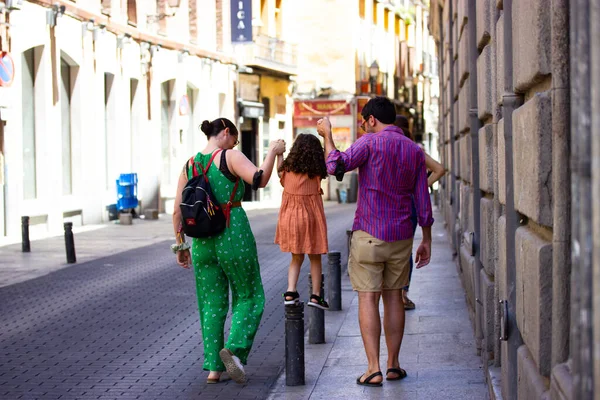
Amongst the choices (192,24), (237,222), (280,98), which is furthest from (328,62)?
(237,222)

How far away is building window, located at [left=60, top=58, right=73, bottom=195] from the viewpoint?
2536 centimetres

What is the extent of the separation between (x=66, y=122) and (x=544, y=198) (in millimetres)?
22901

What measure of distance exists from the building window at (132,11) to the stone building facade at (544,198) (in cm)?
2365

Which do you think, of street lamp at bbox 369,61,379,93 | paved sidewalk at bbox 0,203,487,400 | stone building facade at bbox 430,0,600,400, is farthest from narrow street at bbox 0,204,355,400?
street lamp at bbox 369,61,379,93

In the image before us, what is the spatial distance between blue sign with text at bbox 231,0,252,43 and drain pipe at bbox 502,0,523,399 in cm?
3154

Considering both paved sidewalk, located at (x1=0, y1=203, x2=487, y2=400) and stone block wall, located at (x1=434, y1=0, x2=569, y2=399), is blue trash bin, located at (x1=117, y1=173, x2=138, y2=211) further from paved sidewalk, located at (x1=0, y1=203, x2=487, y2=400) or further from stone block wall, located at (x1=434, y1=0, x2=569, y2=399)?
stone block wall, located at (x1=434, y1=0, x2=569, y2=399)

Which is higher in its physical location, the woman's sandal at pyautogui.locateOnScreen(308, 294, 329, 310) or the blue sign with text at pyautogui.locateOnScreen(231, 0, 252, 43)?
the blue sign with text at pyautogui.locateOnScreen(231, 0, 252, 43)

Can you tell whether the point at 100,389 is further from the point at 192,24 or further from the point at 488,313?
the point at 192,24

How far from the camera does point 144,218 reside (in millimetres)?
28094

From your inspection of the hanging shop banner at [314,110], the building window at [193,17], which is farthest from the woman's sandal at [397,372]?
the hanging shop banner at [314,110]

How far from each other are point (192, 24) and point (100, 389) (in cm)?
2829

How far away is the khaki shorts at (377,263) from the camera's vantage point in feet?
21.8

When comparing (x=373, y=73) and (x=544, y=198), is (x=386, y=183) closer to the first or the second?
(x=544, y=198)

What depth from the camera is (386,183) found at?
6.63 m
